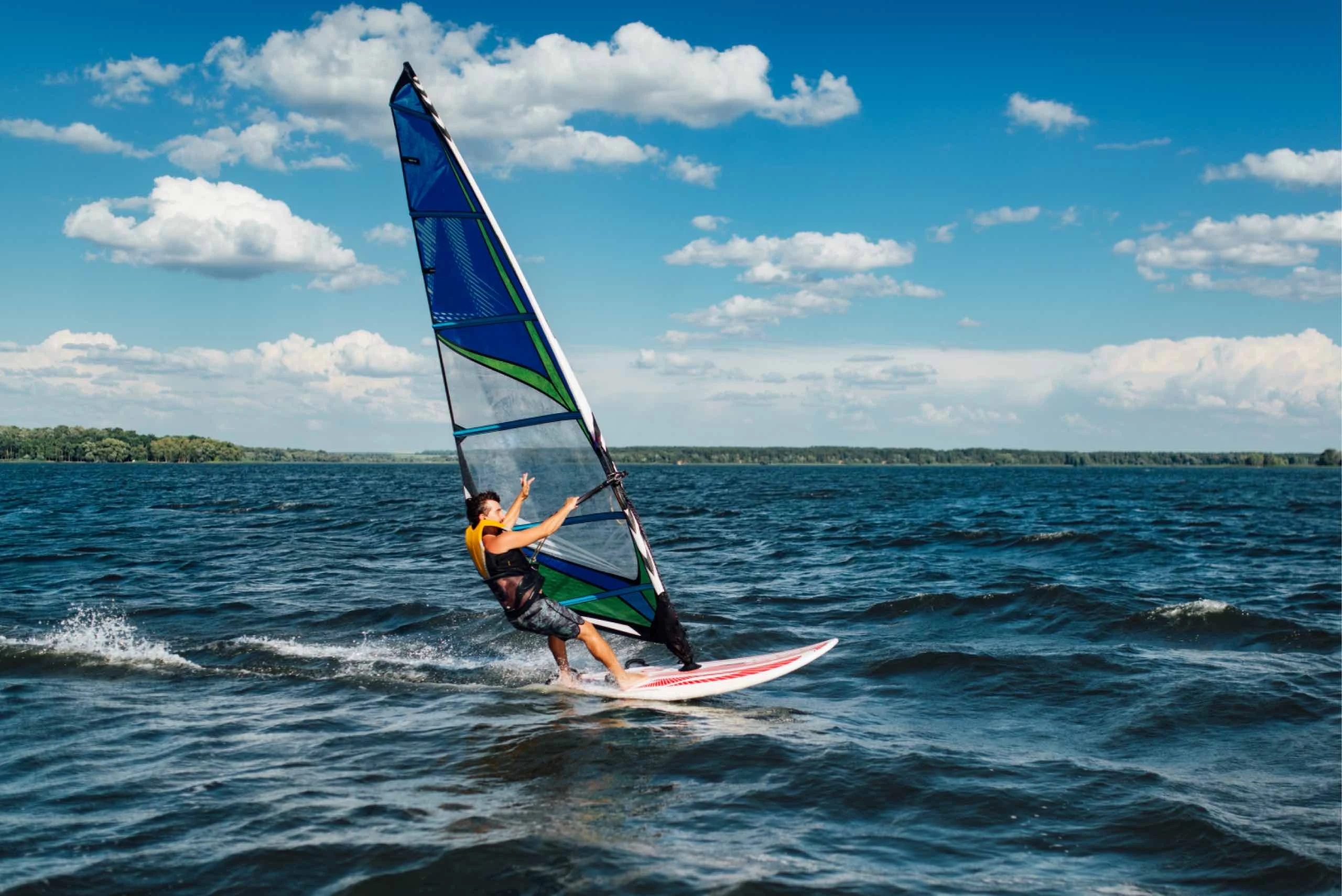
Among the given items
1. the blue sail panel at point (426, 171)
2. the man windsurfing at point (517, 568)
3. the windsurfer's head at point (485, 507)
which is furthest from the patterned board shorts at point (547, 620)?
the blue sail panel at point (426, 171)

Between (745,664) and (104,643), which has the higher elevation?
(745,664)

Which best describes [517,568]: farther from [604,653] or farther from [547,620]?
[604,653]

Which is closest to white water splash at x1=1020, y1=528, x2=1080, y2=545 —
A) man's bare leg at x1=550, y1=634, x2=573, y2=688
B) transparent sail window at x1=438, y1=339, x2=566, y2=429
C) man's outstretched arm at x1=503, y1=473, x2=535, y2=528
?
man's bare leg at x1=550, y1=634, x2=573, y2=688

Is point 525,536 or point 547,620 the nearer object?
point 525,536

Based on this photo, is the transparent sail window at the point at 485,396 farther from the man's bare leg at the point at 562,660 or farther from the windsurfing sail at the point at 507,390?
the man's bare leg at the point at 562,660

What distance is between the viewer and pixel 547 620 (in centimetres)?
921

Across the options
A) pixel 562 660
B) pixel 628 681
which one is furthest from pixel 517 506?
pixel 628 681

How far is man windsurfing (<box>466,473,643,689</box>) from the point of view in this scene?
8703mm

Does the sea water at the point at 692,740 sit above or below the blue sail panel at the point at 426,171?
below

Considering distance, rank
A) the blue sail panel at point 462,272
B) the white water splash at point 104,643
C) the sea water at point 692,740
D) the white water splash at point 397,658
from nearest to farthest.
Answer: the sea water at point 692,740 < the blue sail panel at point 462,272 < the white water splash at point 397,658 < the white water splash at point 104,643

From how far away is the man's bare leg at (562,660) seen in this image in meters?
10.0

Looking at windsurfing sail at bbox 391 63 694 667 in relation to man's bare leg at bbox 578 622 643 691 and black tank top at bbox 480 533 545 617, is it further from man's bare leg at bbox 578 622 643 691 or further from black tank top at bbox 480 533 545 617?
black tank top at bbox 480 533 545 617

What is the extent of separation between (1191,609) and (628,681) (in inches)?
375

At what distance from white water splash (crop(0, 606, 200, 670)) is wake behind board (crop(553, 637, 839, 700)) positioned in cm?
471
